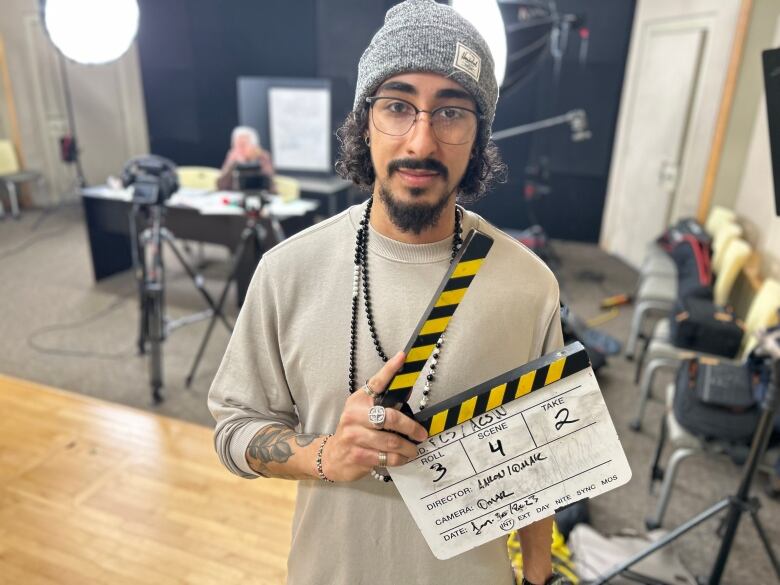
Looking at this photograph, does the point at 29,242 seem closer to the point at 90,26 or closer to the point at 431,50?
the point at 90,26

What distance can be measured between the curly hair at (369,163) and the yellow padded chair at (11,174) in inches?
284

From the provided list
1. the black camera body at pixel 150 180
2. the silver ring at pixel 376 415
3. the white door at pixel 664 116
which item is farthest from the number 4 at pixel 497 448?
the white door at pixel 664 116

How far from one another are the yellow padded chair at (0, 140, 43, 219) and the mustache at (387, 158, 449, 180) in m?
7.44

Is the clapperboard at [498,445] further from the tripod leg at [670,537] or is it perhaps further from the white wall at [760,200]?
the white wall at [760,200]


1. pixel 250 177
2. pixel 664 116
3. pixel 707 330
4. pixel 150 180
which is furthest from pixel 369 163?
pixel 664 116

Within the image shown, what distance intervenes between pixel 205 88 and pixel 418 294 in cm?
671

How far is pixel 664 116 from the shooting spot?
16.4ft

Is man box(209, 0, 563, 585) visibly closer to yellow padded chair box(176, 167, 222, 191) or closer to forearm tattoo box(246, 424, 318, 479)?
forearm tattoo box(246, 424, 318, 479)

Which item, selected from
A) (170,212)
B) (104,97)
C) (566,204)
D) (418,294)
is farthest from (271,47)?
(418,294)

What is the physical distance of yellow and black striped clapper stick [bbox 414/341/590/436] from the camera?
31.6 inches

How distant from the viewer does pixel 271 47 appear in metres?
6.43

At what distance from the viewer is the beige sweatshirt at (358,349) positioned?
912 mm

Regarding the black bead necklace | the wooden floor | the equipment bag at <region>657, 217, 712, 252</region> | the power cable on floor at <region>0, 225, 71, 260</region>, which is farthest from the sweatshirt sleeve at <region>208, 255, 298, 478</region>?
the power cable on floor at <region>0, 225, 71, 260</region>

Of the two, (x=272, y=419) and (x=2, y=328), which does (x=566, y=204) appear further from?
(x=272, y=419)
